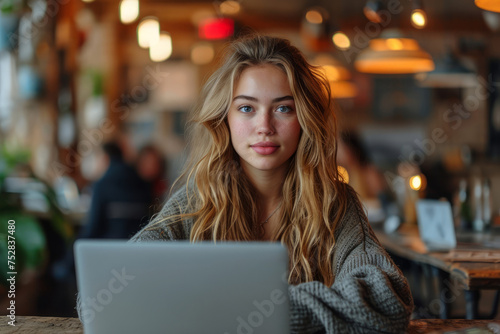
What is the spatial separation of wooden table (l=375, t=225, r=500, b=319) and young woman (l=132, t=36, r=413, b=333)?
620mm

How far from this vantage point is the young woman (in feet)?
5.71

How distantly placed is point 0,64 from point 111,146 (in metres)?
1.43

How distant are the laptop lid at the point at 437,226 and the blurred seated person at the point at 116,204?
232cm

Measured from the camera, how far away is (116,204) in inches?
185

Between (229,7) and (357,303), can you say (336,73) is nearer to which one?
(229,7)

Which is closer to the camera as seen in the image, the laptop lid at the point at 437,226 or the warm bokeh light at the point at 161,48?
the laptop lid at the point at 437,226

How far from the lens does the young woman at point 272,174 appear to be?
174 centimetres

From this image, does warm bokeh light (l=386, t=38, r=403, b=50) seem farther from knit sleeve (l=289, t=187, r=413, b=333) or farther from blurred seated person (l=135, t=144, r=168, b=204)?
blurred seated person (l=135, t=144, r=168, b=204)

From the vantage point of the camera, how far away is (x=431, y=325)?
5.04 ft

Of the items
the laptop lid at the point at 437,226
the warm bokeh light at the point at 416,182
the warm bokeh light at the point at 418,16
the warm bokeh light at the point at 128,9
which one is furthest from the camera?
the warm bokeh light at the point at 128,9

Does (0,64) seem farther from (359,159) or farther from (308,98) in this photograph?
(308,98)

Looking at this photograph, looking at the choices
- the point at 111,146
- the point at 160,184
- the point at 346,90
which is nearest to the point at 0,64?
the point at 111,146

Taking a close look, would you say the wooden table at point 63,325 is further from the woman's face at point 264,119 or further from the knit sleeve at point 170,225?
the woman's face at point 264,119

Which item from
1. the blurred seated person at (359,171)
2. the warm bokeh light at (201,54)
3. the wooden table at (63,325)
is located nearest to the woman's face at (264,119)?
the wooden table at (63,325)
